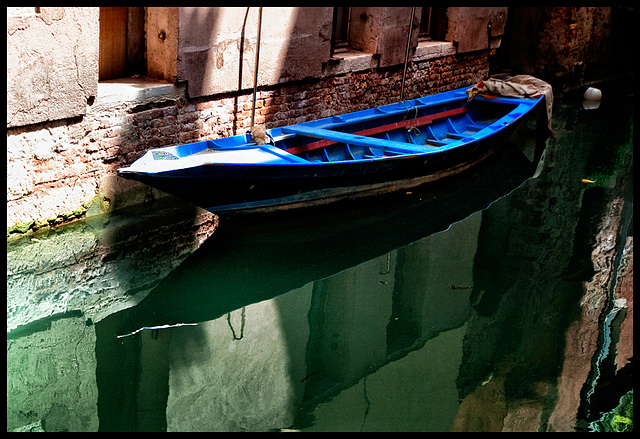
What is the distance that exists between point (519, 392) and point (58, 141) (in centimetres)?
395

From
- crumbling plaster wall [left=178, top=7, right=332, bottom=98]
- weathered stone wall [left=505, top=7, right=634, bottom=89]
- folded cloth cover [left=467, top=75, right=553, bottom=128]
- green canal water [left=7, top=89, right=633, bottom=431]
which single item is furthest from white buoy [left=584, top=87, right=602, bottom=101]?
crumbling plaster wall [left=178, top=7, right=332, bottom=98]

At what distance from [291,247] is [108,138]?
177cm

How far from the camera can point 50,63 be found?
6.20 m

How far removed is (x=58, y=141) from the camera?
21.1 ft

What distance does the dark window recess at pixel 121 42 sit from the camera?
6.99 meters

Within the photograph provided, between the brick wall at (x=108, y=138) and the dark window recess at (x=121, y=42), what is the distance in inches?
20.7

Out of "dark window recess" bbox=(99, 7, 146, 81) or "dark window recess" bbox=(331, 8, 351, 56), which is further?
"dark window recess" bbox=(331, 8, 351, 56)

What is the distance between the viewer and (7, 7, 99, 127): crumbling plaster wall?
5.93 m

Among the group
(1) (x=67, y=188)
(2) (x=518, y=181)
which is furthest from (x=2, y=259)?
(2) (x=518, y=181)

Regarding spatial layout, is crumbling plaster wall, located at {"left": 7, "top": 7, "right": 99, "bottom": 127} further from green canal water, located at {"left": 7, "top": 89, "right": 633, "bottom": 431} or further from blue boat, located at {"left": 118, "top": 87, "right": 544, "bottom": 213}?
green canal water, located at {"left": 7, "top": 89, "right": 633, "bottom": 431}

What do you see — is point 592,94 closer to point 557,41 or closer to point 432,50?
point 557,41

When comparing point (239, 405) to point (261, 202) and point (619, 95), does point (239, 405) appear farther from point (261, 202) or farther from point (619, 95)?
point (619, 95)

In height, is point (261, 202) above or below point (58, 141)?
below

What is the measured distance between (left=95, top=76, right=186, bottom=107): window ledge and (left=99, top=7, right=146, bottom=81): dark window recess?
0.10m
